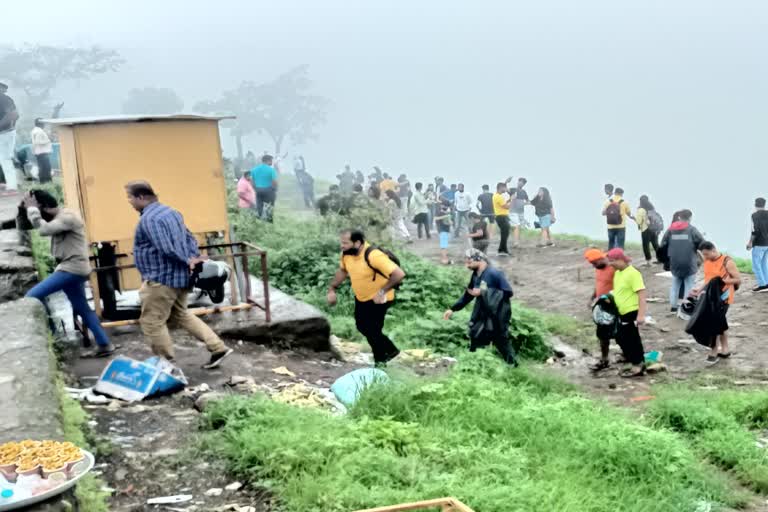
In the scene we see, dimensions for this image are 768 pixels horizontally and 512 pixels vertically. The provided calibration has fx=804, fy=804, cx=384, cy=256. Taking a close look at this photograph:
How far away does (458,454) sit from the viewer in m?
4.87

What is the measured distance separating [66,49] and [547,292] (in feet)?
162

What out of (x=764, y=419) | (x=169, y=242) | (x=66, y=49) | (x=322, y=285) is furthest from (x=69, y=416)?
(x=66, y=49)

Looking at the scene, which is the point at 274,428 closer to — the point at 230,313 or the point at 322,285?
the point at 230,313

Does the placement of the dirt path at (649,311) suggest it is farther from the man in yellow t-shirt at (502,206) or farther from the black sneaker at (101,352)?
the black sneaker at (101,352)

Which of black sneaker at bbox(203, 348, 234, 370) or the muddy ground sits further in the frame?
black sneaker at bbox(203, 348, 234, 370)

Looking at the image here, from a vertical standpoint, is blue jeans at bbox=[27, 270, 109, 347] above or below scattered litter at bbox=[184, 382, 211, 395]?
above

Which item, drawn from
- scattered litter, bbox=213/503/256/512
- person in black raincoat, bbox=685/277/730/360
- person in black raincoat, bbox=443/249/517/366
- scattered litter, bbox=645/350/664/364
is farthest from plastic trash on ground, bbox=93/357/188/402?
person in black raincoat, bbox=685/277/730/360

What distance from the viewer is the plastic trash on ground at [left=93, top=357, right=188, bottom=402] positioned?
5977 mm

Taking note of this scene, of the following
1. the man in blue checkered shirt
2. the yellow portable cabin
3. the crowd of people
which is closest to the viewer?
the man in blue checkered shirt

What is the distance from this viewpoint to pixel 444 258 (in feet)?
56.9

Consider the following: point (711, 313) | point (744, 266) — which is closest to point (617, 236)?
point (744, 266)

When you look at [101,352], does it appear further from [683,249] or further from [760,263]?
[760,263]

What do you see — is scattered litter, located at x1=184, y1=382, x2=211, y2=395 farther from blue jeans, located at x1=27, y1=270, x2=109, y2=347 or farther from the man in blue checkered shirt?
blue jeans, located at x1=27, y1=270, x2=109, y2=347

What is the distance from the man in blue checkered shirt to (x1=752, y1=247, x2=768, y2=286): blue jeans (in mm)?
9338
